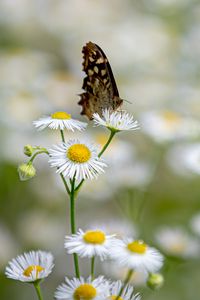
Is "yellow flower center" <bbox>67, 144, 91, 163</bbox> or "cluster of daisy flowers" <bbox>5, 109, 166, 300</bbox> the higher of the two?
"yellow flower center" <bbox>67, 144, 91, 163</bbox>

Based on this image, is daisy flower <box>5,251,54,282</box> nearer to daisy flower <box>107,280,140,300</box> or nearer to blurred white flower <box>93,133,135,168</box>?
daisy flower <box>107,280,140,300</box>

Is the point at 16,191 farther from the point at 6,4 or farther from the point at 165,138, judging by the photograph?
the point at 6,4

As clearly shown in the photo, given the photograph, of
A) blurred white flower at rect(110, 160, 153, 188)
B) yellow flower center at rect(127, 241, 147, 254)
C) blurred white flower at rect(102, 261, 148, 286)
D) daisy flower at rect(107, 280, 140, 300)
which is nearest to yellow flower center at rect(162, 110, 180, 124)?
blurred white flower at rect(110, 160, 153, 188)

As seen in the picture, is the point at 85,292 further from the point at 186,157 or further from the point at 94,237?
the point at 186,157

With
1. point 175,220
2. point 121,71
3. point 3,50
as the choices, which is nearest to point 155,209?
point 175,220

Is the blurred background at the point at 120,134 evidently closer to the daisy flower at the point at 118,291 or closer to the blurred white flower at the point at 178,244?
the blurred white flower at the point at 178,244
